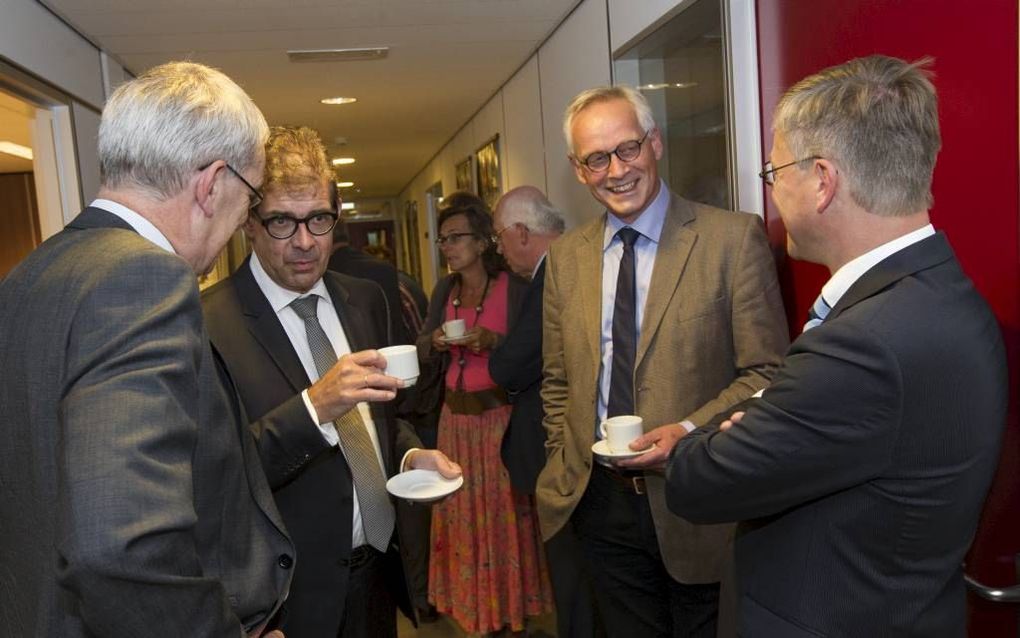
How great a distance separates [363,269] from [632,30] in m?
1.78

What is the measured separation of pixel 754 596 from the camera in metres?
1.34

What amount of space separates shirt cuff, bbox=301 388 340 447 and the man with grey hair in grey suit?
25cm

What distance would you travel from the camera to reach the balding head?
3327 millimetres

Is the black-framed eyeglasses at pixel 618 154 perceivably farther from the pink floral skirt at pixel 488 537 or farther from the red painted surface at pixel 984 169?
the pink floral skirt at pixel 488 537

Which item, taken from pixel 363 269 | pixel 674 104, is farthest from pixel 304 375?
pixel 363 269

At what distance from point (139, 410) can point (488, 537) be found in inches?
109

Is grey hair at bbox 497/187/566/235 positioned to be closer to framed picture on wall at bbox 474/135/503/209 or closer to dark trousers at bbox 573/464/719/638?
dark trousers at bbox 573/464/719/638

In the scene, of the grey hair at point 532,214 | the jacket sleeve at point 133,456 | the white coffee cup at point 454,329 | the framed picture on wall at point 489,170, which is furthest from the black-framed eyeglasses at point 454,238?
the jacket sleeve at point 133,456

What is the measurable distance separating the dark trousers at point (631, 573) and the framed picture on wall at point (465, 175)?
16.4ft

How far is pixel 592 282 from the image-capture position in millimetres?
2178

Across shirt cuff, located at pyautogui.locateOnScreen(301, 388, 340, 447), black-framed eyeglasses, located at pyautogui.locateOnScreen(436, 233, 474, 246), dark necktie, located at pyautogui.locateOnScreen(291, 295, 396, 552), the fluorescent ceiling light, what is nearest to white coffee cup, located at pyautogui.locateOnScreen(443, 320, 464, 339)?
black-framed eyeglasses, located at pyautogui.locateOnScreen(436, 233, 474, 246)

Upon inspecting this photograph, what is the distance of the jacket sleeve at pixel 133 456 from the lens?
86cm

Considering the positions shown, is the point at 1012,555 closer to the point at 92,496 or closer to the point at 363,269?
the point at 92,496

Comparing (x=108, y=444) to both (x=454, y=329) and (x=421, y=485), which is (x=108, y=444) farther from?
(x=454, y=329)
